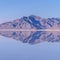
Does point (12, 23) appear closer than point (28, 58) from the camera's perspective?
No

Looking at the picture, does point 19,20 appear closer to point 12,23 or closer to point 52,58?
point 12,23

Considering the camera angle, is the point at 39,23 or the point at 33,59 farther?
the point at 39,23

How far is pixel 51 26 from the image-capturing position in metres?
143

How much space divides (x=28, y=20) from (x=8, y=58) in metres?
138

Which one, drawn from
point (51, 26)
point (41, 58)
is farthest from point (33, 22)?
point (41, 58)

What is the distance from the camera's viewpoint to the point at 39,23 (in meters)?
149

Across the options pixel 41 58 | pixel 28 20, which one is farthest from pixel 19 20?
pixel 41 58

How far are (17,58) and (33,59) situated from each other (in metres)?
0.79

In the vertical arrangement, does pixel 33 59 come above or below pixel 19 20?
above

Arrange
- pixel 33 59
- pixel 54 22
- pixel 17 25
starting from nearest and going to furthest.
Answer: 1. pixel 33 59
2. pixel 17 25
3. pixel 54 22

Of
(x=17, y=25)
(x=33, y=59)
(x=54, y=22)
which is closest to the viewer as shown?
(x=33, y=59)

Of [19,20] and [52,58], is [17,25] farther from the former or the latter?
[52,58]

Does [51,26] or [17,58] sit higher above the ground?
[17,58]

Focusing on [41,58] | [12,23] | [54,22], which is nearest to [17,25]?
[12,23]
